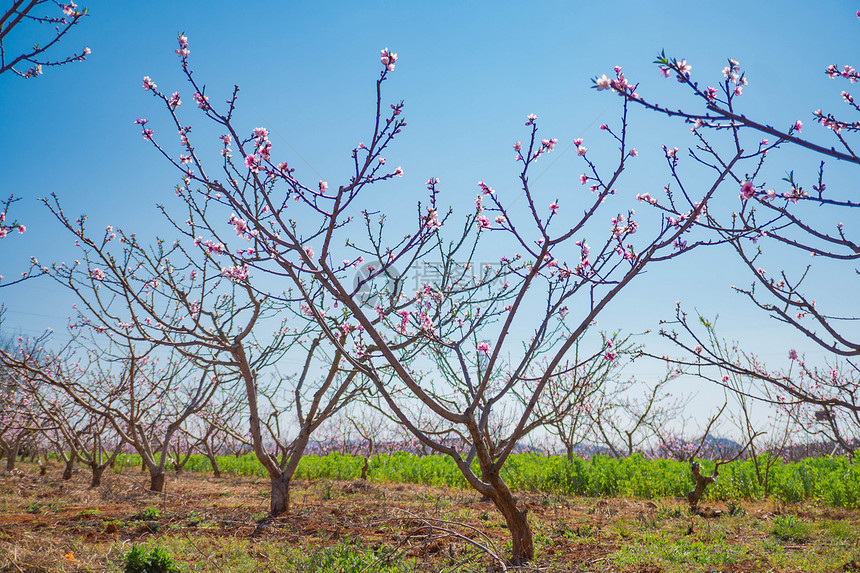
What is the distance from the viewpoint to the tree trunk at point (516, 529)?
370 cm

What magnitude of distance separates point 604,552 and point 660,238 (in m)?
2.66

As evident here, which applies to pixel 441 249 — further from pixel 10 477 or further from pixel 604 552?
pixel 10 477

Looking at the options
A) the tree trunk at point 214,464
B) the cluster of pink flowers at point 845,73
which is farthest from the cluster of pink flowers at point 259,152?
the tree trunk at point 214,464

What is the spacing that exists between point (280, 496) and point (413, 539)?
2.49 metres

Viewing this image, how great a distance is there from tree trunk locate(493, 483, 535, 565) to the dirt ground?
12cm

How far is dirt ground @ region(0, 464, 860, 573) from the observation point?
375 centimetres

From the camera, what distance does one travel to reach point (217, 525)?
552 cm

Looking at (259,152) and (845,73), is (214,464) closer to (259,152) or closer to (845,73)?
(259,152)

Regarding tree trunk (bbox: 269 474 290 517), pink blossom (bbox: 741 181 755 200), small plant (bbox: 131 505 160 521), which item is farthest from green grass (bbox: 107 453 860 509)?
pink blossom (bbox: 741 181 755 200)

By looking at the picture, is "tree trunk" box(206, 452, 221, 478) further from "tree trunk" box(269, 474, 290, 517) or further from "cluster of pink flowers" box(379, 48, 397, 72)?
"cluster of pink flowers" box(379, 48, 397, 72)

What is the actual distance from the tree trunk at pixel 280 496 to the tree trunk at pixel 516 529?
3534 mm

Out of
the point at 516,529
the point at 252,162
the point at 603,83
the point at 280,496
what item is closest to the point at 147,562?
the point at 516,529

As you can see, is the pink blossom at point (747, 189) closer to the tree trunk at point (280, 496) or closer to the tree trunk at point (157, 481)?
the tree trunk at point (280, 496)

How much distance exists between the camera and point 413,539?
458 cm
